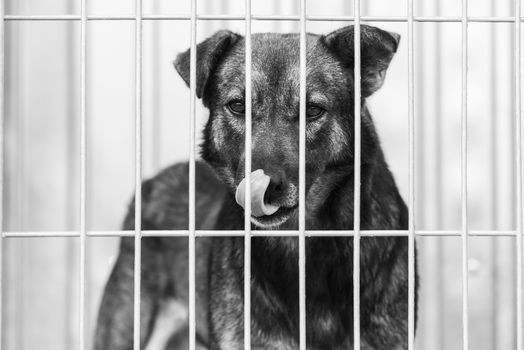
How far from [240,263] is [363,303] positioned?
0.47 meters

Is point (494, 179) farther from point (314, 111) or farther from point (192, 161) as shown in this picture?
point (192, 161)

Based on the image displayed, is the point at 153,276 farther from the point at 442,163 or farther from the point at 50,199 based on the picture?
the point at 442,163

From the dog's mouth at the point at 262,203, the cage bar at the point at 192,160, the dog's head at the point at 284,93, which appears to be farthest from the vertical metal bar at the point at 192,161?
the dog's head at the point at 284,93

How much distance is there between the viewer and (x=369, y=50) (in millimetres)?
2631

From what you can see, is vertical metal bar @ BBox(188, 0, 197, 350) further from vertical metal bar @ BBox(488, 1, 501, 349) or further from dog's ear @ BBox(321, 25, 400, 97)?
vertical metal bar @ BBox(488, 1, 501, 349)

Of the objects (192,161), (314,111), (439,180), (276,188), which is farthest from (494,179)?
(192,161)

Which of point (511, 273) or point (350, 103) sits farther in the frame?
point (511, 273)

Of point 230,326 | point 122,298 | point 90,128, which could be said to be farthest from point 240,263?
point 90,128

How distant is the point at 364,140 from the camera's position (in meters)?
2.88

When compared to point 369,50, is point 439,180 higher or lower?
lower

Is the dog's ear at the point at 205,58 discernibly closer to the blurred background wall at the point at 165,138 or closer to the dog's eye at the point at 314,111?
the dog's eye at the point at 314,111

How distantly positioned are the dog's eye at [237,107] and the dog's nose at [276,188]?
0.46 m

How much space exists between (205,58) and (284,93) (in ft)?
1.02

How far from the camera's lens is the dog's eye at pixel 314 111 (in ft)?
9.09
